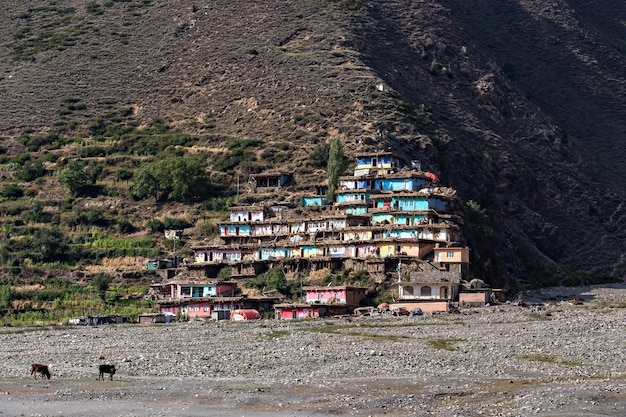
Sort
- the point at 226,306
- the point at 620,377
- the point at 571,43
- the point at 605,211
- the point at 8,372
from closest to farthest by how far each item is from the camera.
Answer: the point at 620,377
the point at 8,372
the point at 226,306
the point at 605,211
the point at 571,43

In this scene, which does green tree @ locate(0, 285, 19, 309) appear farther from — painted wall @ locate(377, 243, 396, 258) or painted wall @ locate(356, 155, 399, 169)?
painted wall @ locate(356, 155, 399, 169)

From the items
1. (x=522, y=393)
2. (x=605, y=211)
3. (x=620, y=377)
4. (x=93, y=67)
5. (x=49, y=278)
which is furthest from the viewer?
(x=93, y=67)

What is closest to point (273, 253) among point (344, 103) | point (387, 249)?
point (387, 249)

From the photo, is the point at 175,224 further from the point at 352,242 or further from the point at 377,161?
the point at 352,242

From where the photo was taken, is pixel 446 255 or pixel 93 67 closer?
pixel 446 255

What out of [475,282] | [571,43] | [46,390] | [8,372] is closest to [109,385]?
[46,390]

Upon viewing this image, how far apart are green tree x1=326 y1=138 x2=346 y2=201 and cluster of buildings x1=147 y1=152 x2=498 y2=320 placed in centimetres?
80

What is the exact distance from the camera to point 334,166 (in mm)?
105188

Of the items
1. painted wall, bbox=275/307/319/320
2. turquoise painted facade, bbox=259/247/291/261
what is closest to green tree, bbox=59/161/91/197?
turquoise painted facade, bbox=259/247/291/261

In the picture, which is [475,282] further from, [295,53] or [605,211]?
[295,53]

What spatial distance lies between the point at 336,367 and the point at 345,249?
40.1 meters

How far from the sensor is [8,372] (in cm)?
5559

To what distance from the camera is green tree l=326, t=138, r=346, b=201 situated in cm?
10428

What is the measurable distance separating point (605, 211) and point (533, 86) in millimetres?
46208
